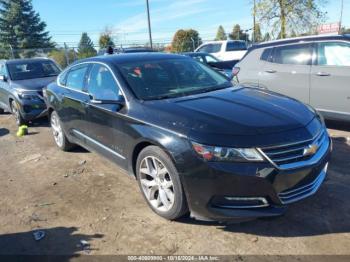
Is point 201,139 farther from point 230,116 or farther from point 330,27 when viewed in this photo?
point 330,27

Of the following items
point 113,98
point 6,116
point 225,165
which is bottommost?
point 6,116

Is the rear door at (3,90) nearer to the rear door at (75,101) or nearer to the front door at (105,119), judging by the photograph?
the rear door at (75,101)

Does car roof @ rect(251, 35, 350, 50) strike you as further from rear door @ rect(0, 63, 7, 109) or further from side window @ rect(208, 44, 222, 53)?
side window @ rect(208, 44, 222, 53)

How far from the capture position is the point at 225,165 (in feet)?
10.2

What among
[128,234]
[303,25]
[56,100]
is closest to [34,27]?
[303,25]

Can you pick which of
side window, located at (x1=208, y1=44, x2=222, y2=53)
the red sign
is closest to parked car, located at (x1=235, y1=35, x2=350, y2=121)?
side window, located at (x1=208, y1=44, x2=222, y2=53)

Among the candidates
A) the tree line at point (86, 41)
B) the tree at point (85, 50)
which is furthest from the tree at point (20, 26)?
the tree at point (85, 50)

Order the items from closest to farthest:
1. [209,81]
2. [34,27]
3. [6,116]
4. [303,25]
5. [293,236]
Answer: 1. [293,236]
2. [209,81]
3. [6,116]
4. [303,25]
5. [34,27]

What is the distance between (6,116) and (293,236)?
9768 mm

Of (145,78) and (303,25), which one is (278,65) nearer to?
(145,78)

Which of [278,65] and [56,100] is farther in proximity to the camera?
[278,65]

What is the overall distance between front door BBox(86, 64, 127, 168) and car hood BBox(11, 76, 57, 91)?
4420mm

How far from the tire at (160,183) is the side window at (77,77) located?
1.93m

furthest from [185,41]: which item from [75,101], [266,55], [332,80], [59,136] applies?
[75,101]
